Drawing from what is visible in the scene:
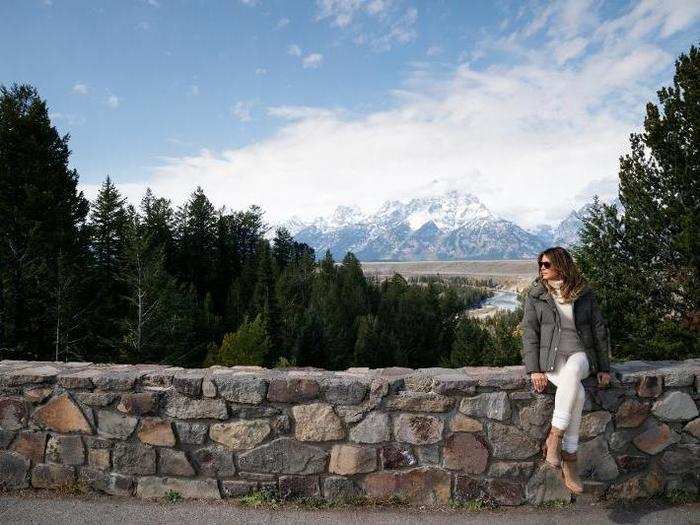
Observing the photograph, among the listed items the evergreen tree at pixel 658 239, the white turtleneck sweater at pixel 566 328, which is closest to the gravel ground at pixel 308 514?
the white turtleneck sweater at pixel 566 328

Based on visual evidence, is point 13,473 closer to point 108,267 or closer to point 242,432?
point 242,432

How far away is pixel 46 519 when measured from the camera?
4031mm

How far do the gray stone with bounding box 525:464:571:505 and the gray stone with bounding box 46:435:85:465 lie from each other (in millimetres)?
4129

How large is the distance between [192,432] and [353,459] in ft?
4.86

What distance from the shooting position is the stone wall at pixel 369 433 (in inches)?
165

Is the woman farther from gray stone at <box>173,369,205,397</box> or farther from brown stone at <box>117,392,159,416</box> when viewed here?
brown stone at <box>117,392,159,416</box>

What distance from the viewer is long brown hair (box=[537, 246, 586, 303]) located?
13.7ft

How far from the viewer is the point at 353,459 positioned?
14.1 ft

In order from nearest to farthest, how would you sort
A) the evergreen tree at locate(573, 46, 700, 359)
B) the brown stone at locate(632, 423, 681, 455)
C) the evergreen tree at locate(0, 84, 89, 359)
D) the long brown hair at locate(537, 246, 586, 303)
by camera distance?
the long brown hair at locate(537, 246, 586, 303)
the brown stone at locate(632, 423, 681, 455)
the evergreen tree at locate(573, 46, 700, 359)
the evergreen tree at locate(0, 84, 89, 359)

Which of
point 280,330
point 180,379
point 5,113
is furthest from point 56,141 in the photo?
point 180,379

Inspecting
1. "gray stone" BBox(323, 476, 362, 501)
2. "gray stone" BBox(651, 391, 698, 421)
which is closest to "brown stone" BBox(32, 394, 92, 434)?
"gray stone" BBox(323, 476, 362, 501)

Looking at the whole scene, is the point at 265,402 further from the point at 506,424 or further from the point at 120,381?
the point at 506,424

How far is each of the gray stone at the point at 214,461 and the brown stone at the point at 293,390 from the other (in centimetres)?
69

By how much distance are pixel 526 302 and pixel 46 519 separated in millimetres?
4523
